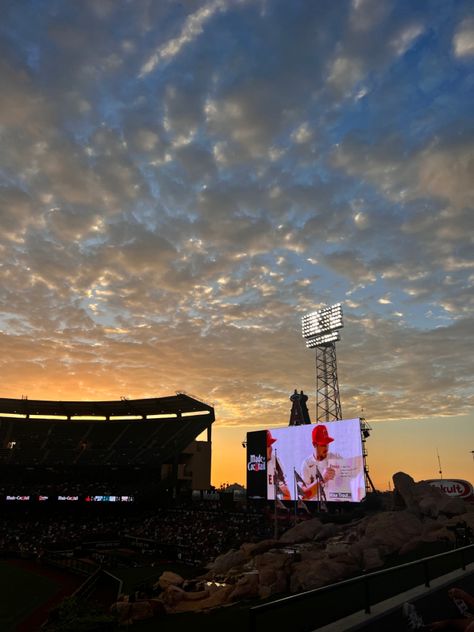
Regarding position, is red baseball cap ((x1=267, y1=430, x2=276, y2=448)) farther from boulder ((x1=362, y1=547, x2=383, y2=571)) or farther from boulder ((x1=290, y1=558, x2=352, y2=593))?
boulder ((x1=290, y1=558, x2=352, y2=593))

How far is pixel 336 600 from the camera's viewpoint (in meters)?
7.17

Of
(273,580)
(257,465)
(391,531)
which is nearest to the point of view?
(273,580)

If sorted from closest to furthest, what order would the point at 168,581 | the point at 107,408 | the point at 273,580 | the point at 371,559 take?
the point at 273,580
the point at 371,559
the point at 168,581
the point at 107,408

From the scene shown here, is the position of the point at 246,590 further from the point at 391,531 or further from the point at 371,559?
the point at 391,531

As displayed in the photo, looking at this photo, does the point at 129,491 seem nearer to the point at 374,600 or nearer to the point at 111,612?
the point at 111,612

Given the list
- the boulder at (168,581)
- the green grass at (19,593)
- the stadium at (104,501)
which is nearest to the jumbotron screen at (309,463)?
the stadium at (104,501)

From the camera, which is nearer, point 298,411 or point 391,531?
point 391,531

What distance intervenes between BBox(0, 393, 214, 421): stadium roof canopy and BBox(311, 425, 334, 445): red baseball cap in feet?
76.3

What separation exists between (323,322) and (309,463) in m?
22.5

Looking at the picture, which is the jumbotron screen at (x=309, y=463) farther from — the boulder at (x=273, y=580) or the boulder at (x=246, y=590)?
the boulder at (x=246, y=590)

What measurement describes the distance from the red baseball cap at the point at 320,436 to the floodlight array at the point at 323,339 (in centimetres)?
1636

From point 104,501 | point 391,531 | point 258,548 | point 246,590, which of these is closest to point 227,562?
point 258,548

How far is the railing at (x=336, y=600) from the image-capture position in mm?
5973

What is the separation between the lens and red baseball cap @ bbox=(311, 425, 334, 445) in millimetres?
55422
